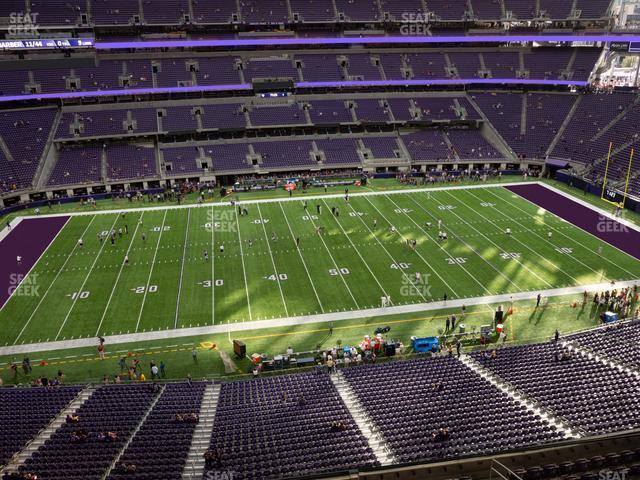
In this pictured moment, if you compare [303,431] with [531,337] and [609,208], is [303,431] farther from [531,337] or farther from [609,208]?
[609,208]

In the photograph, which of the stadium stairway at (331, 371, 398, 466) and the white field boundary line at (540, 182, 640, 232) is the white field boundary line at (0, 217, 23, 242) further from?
the white field boundary line at (540, 182, 640, 232)

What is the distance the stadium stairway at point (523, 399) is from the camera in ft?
51.8

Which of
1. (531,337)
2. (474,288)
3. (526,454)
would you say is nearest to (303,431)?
(526,454)

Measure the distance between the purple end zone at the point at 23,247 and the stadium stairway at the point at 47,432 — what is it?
43.0ft

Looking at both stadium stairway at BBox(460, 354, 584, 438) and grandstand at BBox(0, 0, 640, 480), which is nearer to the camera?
grandstand at BBox(0, 0, 640, 480)

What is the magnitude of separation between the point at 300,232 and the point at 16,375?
864 inches

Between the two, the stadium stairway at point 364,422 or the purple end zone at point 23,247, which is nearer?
the stadium stairway at point 364,422

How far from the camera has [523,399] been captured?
1831cm

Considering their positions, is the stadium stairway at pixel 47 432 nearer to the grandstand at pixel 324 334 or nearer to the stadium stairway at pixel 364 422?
the grandstand at pixel 324 334

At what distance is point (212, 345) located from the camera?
25.8 meters

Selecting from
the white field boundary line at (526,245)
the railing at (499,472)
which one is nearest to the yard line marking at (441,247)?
the white field boundary line at (526,245)

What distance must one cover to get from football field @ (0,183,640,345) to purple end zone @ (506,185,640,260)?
1101 mm

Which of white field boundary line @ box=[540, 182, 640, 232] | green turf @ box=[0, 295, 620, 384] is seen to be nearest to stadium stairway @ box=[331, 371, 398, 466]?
green turf @ box=[0, 295, 620, 384]

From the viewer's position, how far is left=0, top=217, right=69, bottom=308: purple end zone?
32.9 meters
